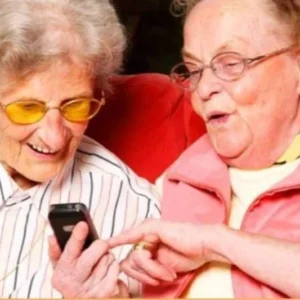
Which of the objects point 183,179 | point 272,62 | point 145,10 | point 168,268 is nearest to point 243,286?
point 168,268

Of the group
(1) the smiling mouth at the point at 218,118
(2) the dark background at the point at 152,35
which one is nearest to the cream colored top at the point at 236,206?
(1) the smiling mouth at the point at 218,118

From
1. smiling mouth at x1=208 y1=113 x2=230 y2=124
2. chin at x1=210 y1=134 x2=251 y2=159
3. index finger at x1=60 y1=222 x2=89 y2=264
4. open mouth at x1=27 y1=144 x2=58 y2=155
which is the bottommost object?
index finger at x1=60 y1=222 x2=89 y2=264

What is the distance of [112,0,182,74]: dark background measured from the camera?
7.66 ft

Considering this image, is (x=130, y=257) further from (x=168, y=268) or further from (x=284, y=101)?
(x=284, y=101)

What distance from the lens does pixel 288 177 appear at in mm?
1510

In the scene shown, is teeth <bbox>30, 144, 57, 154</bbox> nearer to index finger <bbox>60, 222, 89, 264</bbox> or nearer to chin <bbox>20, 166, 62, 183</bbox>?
chin <bbox>20, 166, 62, 183</bbox>

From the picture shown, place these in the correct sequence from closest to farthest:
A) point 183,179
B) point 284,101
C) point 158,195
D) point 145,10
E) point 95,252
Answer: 1. point 95,252
2. point 284,101
3. point 183,179
4. point 158,195
5. point 145,10

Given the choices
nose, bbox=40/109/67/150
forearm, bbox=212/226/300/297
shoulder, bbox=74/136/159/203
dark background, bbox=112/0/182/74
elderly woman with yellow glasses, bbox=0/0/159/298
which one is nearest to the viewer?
forearm, bbox=212/226/300/297

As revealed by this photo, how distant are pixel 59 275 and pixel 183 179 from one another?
369 millimetres

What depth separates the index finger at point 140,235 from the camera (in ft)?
4.72

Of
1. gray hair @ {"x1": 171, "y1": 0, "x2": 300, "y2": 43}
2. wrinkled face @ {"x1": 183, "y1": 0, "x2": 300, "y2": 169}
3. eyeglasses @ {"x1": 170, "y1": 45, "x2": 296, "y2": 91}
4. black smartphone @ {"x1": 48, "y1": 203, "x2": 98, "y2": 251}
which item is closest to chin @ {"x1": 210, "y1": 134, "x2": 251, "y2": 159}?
wrinkled face @ {"x1": 183, "y1": 0, "x2": 300, "y2": 169}

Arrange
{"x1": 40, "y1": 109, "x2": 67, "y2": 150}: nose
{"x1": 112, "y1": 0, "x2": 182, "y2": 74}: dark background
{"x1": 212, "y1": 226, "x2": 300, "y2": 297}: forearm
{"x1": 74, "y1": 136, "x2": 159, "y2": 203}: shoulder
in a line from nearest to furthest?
{"x1": 212, "y1": 226, "x2": 300, "y2": 297}: forearm, {"x1": 40, "y1": 109, "x2": 67, "y2": 150}: nose, {"x1": 74, "y1": 136, "x2": 159, "y2": 203}: shoulder, {"x1": 112, "y1": 0, "x2": 182, "y2": 74}: dark background

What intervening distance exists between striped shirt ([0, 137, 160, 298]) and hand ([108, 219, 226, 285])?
0.18 metres

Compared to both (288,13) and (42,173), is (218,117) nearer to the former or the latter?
(288,13)
